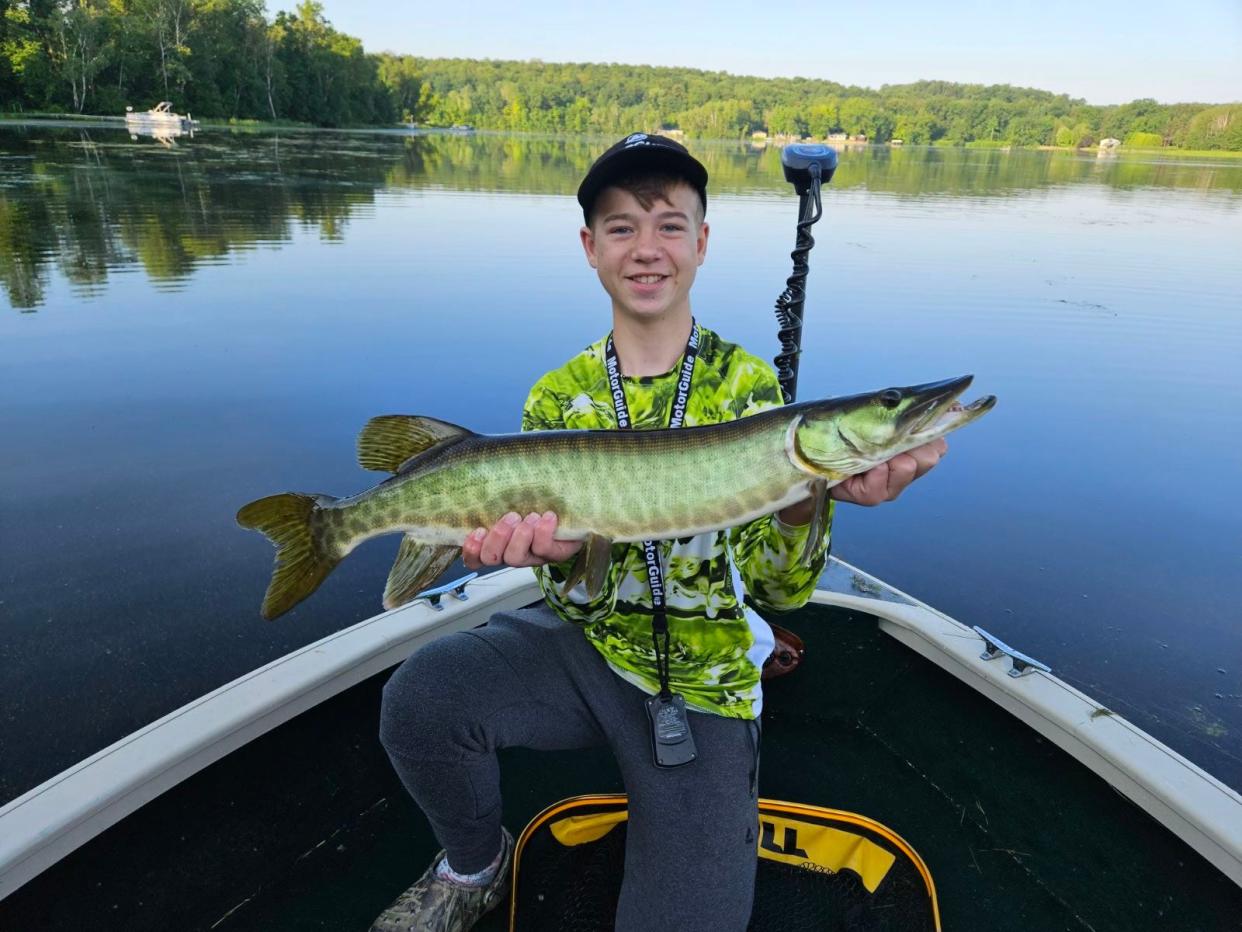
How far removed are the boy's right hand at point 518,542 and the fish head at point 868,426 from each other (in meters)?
0.73

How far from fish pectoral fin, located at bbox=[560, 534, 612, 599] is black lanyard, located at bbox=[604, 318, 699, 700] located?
17cm

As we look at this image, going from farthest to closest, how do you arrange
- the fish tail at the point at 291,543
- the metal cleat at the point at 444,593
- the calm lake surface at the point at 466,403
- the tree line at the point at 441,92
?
1. the tree line at the point at 441,92
2. the calm lake surface at the point at 466,403
3. the metal cleat at the point at 444,593
4. the fish tail at the point at 291,543

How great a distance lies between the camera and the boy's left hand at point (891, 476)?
205cm

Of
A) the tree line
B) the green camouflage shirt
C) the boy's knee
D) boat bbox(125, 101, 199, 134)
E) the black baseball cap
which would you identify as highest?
the tree line

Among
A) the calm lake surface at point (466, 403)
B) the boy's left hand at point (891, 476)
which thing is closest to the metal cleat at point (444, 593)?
the boy's left hand at point (891, 476)

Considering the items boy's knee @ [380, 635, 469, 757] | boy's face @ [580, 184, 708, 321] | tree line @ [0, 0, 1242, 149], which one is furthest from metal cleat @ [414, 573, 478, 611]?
tree line @ [0, 0, 1242, 149]

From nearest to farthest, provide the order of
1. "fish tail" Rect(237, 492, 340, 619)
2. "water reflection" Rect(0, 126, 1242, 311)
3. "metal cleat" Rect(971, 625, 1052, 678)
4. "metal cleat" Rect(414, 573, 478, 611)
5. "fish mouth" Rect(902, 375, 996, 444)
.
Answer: "fish mouth" Rect(902, 375, 996, 444), "fish tail" Rect(237, 492, 340, 619), "metal cleat" Rect(971, 625, 1052, 678), "metal cleat" Rect(414, 573, 478, 611), "water reflection" Rect(0, 126, 1242, 311)

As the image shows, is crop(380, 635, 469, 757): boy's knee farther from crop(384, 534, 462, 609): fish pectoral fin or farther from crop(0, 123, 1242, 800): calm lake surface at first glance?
crop(0, 123, 1242, 800): calm lake surface

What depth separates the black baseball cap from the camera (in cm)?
228

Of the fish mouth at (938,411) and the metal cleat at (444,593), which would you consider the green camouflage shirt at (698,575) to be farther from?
the metal cleat at (444,593)

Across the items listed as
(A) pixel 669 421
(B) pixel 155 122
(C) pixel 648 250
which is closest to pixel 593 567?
(A) pixel 669 421

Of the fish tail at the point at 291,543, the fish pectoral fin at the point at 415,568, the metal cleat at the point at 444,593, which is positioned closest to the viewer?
the fish tail at the point at 291,543

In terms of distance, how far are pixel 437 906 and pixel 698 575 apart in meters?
1.34

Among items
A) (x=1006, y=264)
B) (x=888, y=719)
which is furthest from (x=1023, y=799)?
(x=1006, y=264)
